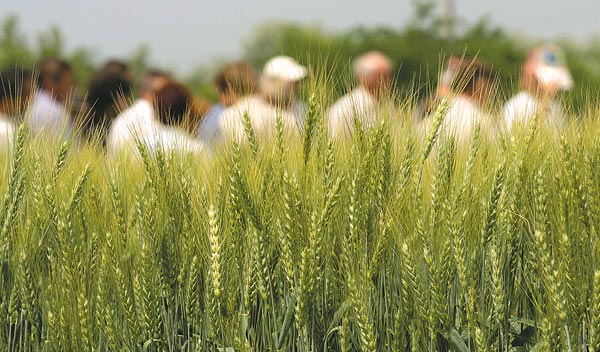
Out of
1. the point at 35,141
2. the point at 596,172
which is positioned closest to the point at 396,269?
the point at 596,172

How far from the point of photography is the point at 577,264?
1.81m

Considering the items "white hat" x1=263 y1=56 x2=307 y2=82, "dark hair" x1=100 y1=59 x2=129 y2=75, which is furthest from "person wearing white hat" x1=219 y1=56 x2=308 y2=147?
"dark hair" x1=100 y1=59 x2=129 y2=75

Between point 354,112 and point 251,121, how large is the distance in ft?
0.97

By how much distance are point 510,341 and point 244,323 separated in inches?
22.1

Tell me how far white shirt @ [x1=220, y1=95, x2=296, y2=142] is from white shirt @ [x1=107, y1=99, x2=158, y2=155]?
0.21m

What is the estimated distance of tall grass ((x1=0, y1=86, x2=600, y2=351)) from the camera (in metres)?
1.84

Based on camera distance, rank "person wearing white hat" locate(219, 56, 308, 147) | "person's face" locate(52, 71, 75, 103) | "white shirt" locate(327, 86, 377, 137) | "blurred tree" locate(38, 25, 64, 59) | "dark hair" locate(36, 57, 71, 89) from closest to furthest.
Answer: "white shirt" locate(327, 86, 377, 137) < "person wearing white hat" locate(219, 56, 308, 147) < "person's face" locate(52, 71, 75, 103) < "dark hair" locate(36, 57, 71, 89) < "blurred tree" locate(38, 25, 64, 59)

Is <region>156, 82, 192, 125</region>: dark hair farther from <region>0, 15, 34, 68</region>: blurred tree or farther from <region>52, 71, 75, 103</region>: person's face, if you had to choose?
<region>0, 15, 34, 68</region>: blurred tree

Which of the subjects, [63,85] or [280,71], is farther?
[63,85]

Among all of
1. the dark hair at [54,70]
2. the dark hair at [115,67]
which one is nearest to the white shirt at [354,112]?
the dark hair at [54,70]

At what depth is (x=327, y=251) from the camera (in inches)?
77.5

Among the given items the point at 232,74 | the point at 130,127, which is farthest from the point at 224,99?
the point at 232,74

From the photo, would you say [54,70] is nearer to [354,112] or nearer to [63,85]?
[63,85]

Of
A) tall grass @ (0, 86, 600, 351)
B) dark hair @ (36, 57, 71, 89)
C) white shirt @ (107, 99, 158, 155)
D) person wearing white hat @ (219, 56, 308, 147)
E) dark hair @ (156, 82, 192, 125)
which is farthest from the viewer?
dark hair @ (36, 57, 71, 89)
